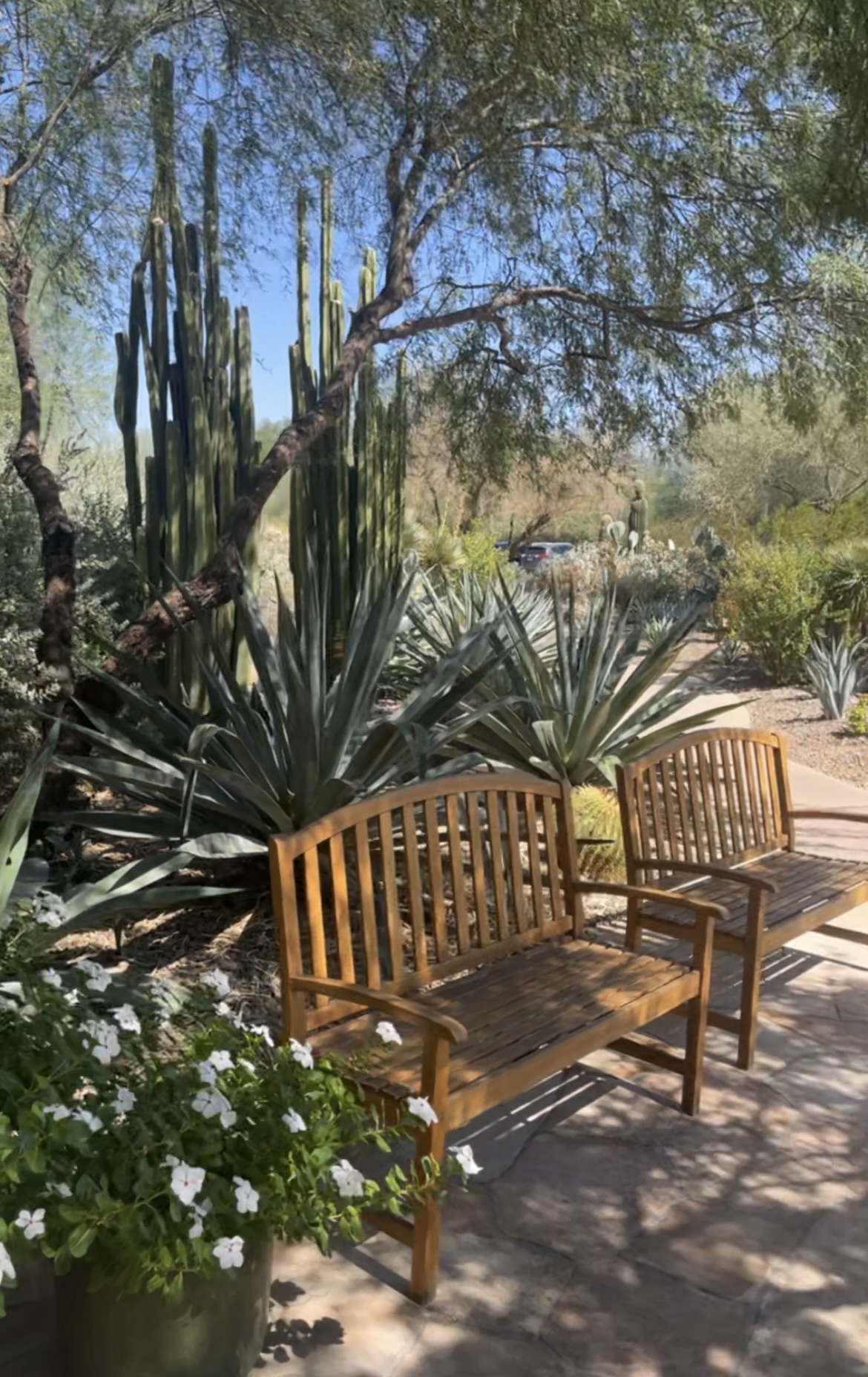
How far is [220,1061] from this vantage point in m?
2.25

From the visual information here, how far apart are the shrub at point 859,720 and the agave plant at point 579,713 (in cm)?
449

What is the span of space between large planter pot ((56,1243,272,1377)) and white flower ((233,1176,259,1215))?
142 millimetres

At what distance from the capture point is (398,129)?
6797 millimetres

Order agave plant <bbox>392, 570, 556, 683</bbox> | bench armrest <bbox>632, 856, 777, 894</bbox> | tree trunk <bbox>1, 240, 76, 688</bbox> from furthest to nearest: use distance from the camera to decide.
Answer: agave plant <bbox>392, 570, 556, 683</bbox> < tree trunk <bbox>1, 240, 76, 688</bbox> < bench armrest <bbox>632, 856, 777, 894</bbox>

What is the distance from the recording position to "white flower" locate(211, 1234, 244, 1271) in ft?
6.43

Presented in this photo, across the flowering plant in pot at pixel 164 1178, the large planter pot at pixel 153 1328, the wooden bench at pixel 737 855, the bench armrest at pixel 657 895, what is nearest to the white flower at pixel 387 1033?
the flowering plant in pot at pixel 164 1178

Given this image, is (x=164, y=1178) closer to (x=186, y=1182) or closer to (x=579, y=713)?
(x=186, y=1182)

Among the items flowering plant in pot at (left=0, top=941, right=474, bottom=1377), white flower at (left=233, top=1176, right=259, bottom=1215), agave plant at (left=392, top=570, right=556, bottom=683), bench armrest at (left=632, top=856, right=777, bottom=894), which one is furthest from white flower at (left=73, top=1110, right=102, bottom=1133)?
agave plant at (left=392, top=570, right=556, bottom=683)

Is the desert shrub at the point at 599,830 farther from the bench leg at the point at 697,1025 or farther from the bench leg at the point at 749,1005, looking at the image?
the bench leg at the point at 697,1025

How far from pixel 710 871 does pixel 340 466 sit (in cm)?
550

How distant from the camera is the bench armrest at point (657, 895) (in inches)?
137

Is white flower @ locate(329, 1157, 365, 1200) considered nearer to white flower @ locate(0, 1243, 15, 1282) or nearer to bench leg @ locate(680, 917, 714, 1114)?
white flower @ locate(0, 1243, 15, 1282)

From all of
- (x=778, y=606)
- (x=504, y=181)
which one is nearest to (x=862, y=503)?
(x=778, y=606)

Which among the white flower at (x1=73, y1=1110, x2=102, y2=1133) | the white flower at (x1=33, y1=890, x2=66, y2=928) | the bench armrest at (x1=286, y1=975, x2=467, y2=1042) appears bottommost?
the bench armrest at (x1=286, y1=975, x2=467, y2=1042)
